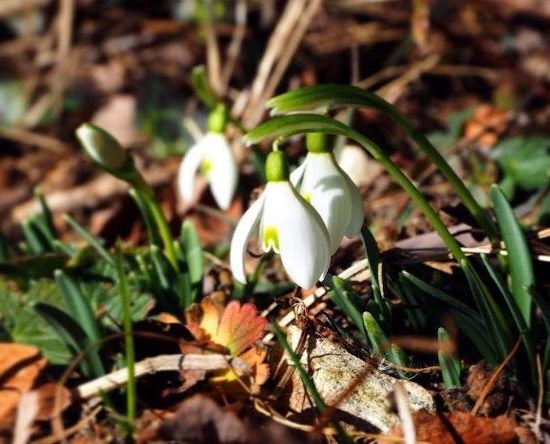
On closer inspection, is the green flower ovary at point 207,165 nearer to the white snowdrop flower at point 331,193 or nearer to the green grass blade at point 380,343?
the white snowdrop flower at point 331,193

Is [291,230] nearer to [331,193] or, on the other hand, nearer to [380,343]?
[331,193]

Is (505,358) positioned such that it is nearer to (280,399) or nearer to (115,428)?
(280,399)

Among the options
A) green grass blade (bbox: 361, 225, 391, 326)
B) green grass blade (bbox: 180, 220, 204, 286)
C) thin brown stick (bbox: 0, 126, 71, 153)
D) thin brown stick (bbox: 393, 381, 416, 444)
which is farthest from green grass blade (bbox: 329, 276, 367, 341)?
thin brown stick (bbox: 0, 126, 71, 153)

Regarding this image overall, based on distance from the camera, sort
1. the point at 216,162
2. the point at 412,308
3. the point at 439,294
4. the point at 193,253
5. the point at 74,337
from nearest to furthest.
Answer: the point at 439,294, the point at 412,308, the point at 74,337, the point at 193,253, the point at 216,162

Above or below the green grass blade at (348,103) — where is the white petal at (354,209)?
below

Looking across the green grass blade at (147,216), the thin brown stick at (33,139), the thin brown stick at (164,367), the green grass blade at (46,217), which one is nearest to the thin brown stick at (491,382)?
the thin brown stick at (164,367)

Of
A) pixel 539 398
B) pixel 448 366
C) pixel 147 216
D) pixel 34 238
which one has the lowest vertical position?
pixel 539 398

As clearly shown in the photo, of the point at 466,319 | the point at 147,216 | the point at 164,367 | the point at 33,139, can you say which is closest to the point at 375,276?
the point at 466,319

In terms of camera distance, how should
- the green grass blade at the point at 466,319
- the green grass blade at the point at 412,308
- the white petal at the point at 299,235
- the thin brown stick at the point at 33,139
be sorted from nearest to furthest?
the white petal at the point at 299,235
the green grass blade at the point at 466,319
the green grass blade at the point at 412,308
the thin brown stick at the point at 33,139
